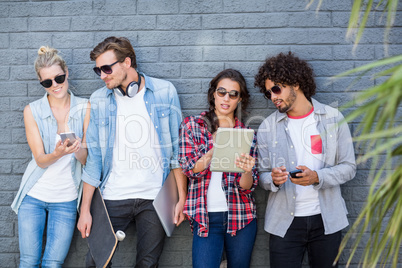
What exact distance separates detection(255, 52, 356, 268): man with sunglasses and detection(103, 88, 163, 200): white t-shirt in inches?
36.1

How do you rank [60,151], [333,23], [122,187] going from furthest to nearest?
[333,23] → [122,187] → [60,151]

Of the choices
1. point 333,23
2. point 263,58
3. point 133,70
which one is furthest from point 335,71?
point 133,70

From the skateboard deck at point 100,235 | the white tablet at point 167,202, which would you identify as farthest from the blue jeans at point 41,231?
the white tablet at point 167,202

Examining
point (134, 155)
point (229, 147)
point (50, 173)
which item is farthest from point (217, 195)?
point (50, 173)

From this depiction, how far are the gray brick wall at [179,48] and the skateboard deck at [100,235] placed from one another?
1.73 ft

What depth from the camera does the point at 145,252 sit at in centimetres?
346

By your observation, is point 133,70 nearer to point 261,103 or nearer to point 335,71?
A: point 261,103

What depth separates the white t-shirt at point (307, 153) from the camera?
3301 millimetres

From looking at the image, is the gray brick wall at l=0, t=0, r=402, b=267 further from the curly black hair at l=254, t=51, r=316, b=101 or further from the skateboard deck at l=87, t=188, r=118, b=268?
the skateboard deck at l=87, t=188, r=118, b=268

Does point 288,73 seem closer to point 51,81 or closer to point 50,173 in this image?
point 51,81

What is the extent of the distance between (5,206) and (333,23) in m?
3.57

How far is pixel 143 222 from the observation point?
349cm

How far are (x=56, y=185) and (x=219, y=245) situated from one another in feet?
4.83

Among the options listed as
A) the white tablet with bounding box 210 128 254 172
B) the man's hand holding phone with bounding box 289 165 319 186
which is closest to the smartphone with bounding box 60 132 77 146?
the white tablet with bounding box 210 128 254 172
